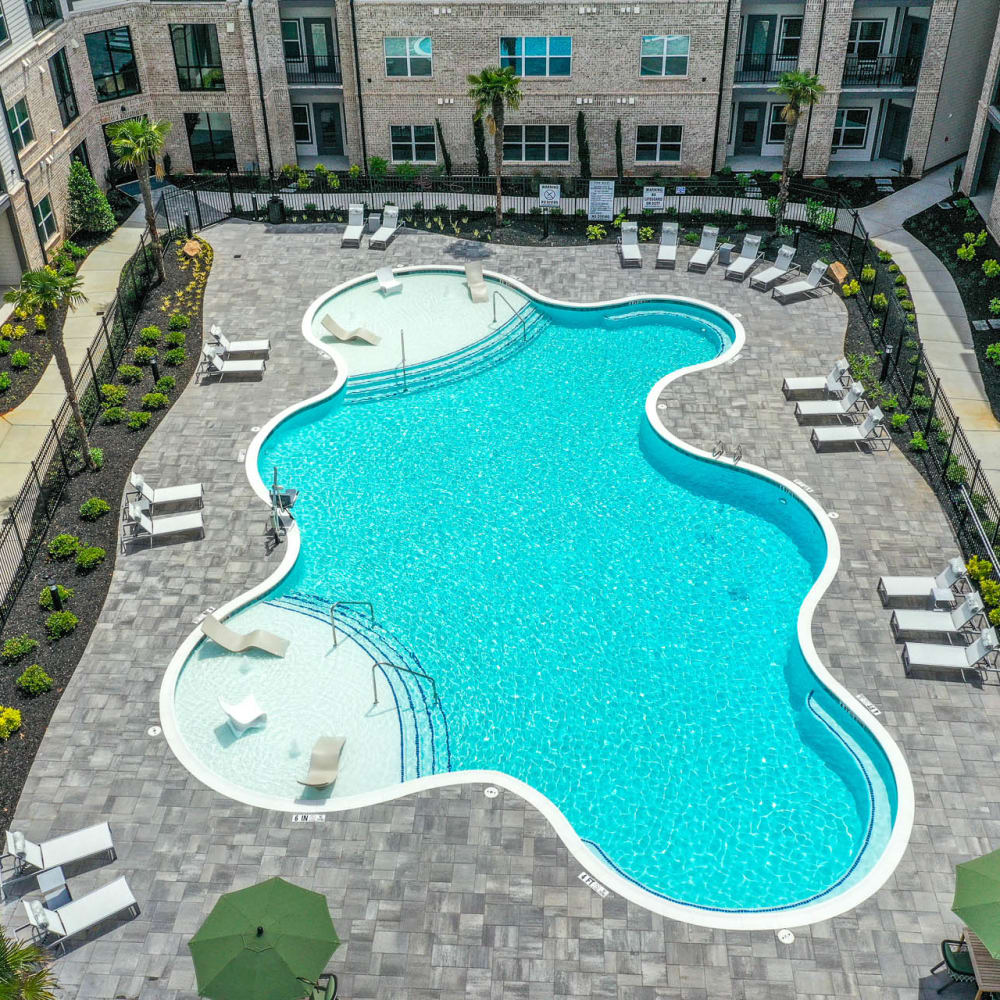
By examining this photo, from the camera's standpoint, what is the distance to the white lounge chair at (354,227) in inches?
1503

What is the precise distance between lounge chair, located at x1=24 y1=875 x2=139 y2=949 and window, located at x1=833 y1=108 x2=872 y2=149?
37842 millimetres

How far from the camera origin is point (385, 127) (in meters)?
42.2

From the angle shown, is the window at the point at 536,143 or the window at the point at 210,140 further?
the window at the point at 210,140

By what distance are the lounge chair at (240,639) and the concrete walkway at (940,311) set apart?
57.9 feet

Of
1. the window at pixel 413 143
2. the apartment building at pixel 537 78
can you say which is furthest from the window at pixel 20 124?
the window at pixel 413 143

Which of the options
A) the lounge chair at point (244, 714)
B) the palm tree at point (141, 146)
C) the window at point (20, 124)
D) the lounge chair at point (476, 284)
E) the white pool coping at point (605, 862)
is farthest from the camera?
the lounge chair at point (476, 284)

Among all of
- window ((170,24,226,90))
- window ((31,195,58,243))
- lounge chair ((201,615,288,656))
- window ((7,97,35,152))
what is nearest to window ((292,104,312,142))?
window ((170,24,226,90))

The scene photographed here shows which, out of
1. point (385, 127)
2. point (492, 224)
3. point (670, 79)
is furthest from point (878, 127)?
point (385, 127)

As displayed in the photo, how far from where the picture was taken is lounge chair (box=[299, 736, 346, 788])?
2028 cm

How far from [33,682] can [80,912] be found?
18.9ft

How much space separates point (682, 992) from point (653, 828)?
338cm

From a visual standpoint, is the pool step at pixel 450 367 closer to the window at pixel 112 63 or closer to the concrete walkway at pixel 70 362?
the concrete walkway at pixel 70 362

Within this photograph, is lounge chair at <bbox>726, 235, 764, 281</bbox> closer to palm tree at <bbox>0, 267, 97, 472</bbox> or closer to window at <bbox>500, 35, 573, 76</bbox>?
window at <bbox>500, 35, 573, 76</bbox>

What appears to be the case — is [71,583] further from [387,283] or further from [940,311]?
[940,311]
